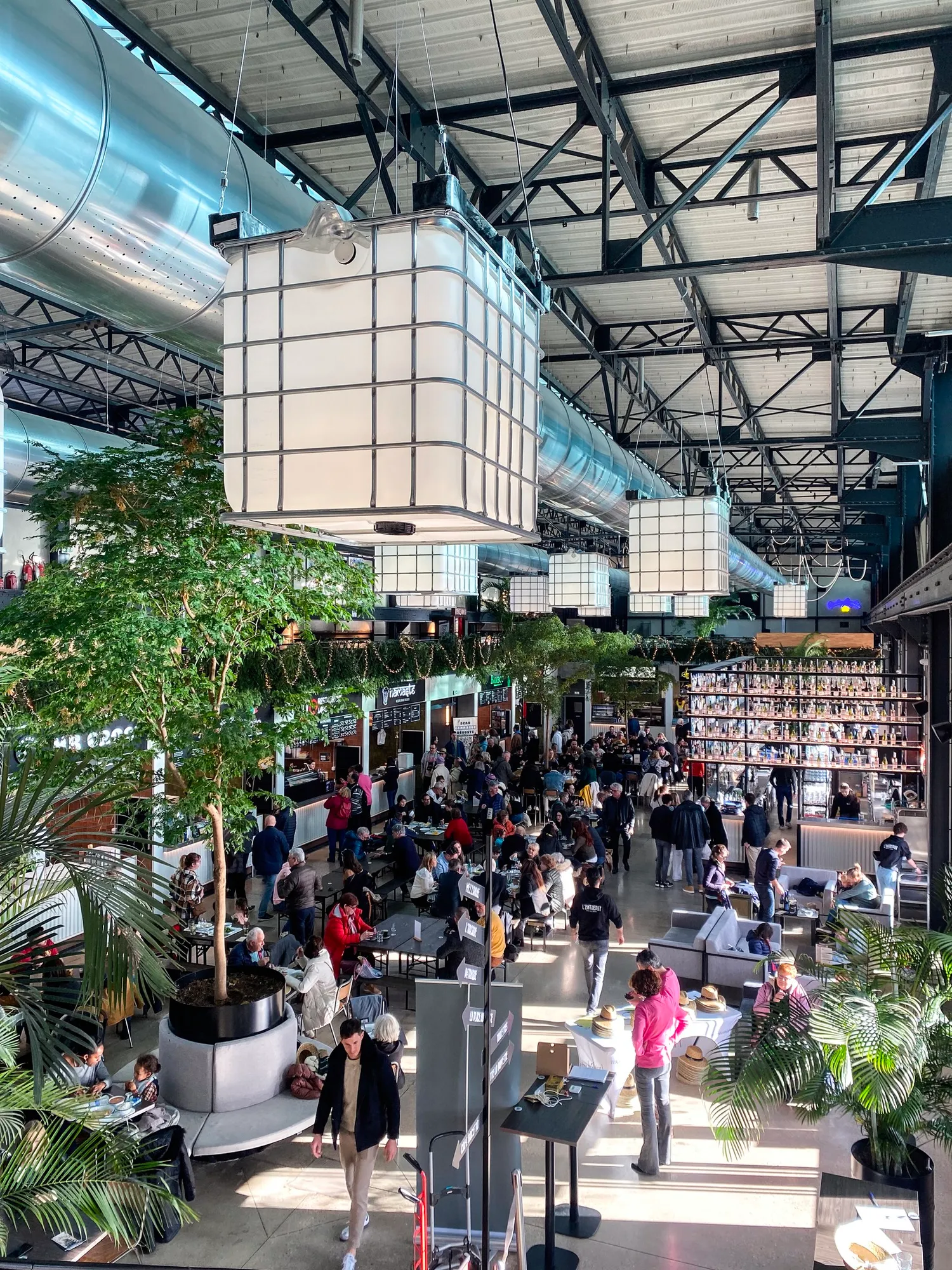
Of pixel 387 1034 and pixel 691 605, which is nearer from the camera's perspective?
pixel 387 1034

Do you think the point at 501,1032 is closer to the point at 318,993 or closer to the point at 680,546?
the point at 318,993

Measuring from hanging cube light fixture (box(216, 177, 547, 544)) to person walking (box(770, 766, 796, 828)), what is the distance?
13.9 m

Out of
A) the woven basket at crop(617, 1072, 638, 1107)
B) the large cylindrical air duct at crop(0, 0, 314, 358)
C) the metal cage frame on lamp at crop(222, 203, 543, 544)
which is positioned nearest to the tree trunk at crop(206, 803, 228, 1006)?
the woven basket at crop(617, 1072, 638, 1107)

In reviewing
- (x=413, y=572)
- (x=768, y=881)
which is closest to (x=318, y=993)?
(x=413, y=572)

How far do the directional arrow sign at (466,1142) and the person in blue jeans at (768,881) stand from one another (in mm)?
5580

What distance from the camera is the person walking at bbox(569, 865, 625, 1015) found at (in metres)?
7.42

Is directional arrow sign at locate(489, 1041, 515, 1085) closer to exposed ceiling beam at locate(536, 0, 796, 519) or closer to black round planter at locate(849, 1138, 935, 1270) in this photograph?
black round planter at locate(849, 1138, 935, 1270)

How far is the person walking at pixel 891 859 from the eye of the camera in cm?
963

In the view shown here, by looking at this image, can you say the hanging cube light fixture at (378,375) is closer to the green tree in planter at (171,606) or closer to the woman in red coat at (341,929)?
the green tree in planter at (171,606)

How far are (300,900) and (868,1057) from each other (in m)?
5.60

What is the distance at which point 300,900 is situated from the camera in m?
8.50

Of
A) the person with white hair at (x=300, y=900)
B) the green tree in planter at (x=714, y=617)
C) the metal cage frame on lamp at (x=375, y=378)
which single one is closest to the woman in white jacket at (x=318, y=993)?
the person with white hair at (x=300, y=900)

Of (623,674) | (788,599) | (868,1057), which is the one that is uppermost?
(788,599)

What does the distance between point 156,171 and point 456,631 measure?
2015 cm
